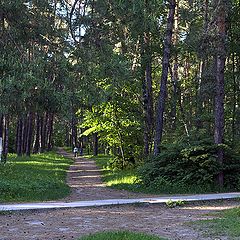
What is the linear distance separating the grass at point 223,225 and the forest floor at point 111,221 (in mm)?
125

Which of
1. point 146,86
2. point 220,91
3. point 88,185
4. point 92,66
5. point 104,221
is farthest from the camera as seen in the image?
point 146,86

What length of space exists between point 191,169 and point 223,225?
7.25 metres

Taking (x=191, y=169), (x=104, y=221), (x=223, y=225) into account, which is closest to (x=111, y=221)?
(x=104, y=221)

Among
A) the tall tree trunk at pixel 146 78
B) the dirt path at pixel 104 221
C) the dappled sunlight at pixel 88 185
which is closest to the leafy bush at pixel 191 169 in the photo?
the dappled sunlight at pixel 88 185

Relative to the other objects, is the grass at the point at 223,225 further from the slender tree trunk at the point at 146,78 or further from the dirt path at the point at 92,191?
the slender tree trunk at the point at 146,78

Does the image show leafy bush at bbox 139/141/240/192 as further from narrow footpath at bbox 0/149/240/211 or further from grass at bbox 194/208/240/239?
grass at bbox 194/208/240/239

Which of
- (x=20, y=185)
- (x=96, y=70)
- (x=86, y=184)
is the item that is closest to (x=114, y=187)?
(x=86, y=184)

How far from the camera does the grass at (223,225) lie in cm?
801

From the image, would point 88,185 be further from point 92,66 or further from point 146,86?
point 146,86

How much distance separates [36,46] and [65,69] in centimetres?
220

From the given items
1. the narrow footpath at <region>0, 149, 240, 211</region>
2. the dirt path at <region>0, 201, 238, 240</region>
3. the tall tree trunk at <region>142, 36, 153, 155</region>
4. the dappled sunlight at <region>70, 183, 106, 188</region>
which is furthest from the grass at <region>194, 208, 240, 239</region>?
the tall tree trunk at <region>142, 36, 153, 155</region>

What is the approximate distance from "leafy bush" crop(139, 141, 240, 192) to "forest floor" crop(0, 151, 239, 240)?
250 cm

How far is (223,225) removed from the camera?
28.9ft

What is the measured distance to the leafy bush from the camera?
15.6 m
